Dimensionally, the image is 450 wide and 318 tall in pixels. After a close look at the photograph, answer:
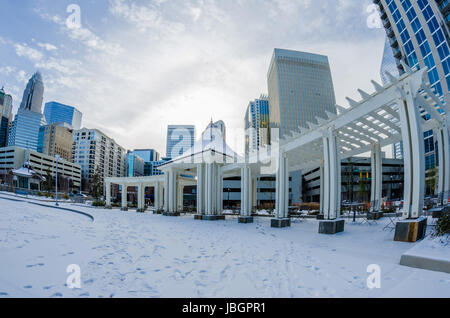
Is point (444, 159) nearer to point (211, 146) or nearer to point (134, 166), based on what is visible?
point (211, 146)

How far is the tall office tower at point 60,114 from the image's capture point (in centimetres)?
17975

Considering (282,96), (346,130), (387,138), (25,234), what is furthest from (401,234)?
(282,96)

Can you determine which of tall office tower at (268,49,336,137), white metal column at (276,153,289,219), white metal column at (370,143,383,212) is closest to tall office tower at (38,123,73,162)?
tall office tower at (268,49,336,137)

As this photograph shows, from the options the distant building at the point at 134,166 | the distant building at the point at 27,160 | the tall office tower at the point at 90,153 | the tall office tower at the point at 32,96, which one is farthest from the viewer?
the tall office tower at the point at 32,96

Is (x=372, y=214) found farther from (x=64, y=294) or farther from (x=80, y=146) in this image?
(x=80, y=146)

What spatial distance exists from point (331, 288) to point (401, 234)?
400 centimetres

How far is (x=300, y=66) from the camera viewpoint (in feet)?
272

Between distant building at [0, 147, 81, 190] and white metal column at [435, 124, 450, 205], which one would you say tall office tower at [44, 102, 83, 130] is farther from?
white metal column at [435, 124, 450, 205]

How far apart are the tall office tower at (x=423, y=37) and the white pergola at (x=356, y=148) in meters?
17.8

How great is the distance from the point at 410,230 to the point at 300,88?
84297 mm

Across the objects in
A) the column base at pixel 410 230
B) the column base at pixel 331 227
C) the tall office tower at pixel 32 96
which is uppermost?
the tall office tower at pixel 32 96

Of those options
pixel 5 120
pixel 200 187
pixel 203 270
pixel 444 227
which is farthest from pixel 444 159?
pixel 5 120

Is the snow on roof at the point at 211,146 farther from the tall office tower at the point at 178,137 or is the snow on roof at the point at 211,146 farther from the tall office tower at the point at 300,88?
the tall office tower at the point at 178,137

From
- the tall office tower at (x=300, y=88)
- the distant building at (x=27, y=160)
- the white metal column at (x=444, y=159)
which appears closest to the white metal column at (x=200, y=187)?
the white metal column at (x=444, y=159)
